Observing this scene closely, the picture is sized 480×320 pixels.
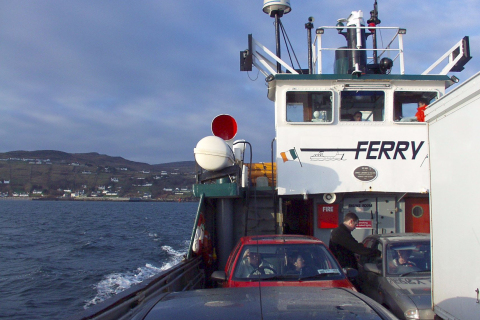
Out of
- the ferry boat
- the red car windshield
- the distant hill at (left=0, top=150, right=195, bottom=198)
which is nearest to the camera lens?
the red car windshield

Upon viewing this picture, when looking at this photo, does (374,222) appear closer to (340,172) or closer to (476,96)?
(340,172)

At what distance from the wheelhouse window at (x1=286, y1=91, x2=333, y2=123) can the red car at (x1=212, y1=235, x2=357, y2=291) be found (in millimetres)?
4079

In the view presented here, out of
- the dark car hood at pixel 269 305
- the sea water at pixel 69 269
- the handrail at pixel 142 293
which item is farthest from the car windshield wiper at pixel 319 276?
the sea water at pixel 69 269

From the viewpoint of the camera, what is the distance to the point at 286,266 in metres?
5.38

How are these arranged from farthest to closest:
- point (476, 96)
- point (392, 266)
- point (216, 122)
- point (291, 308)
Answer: point (216, 122), point (392, 266), point (476, 96), point (291, 308)

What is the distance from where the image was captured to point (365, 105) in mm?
9703

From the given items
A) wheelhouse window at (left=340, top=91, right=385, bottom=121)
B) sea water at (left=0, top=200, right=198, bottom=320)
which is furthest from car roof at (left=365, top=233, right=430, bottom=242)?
sea water at (left=0, top=200, right=198, bottom=320)

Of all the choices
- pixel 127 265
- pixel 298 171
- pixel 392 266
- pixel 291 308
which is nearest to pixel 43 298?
pixel 127 265

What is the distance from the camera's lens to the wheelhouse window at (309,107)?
946cm

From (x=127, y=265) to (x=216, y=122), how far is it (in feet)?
39.1

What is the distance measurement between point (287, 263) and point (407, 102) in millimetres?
5700

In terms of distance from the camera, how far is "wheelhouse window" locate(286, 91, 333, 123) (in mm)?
9461

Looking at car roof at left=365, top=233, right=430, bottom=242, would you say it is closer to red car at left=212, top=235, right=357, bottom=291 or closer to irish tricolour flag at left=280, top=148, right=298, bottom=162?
red car at left=212, top=235, right=357, bottom=291

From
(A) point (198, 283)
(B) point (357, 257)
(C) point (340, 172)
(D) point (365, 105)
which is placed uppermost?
(D) point (365, 105)
